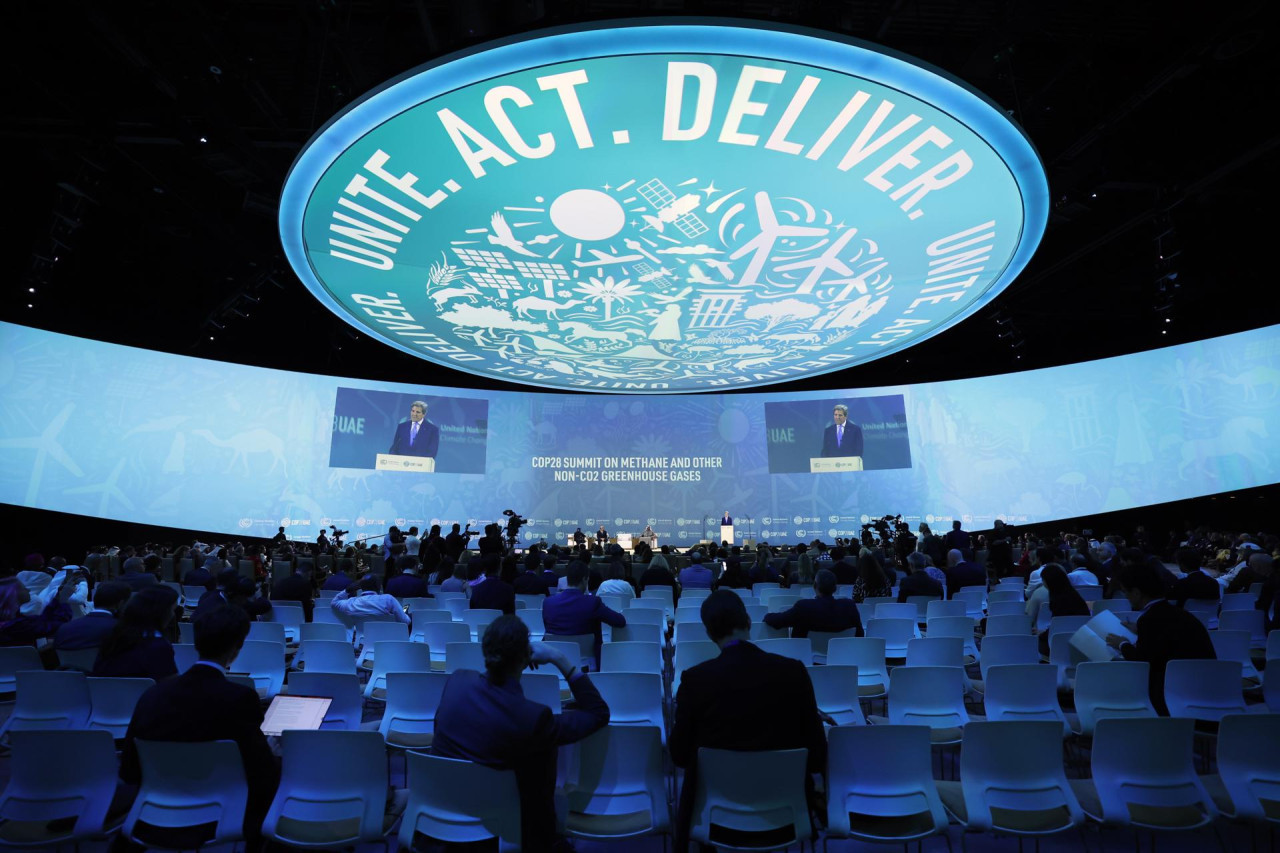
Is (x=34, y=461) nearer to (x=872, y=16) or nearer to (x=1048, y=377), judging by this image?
(x=872, y=16)

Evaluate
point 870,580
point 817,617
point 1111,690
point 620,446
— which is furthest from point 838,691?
point 620,446

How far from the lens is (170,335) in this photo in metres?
15.6

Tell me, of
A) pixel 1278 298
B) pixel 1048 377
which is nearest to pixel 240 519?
pixel 1048 377

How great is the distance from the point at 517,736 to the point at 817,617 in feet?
10.2

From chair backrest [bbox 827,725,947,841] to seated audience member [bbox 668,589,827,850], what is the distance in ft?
0.42

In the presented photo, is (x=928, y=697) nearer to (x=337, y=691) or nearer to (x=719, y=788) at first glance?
(x=719, y=788)

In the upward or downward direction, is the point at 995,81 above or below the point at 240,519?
above

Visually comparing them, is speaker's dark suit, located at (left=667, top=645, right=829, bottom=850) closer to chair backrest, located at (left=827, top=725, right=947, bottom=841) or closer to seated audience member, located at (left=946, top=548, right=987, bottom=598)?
chair backrest, located at (left=827, top=725, right=947, bottom=841)

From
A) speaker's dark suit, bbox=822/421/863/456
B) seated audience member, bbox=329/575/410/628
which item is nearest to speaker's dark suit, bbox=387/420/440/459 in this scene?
speaker's dark suit, bbox=822/421/863/456

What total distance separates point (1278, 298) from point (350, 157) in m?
17.9

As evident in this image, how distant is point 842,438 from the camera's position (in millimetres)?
17859

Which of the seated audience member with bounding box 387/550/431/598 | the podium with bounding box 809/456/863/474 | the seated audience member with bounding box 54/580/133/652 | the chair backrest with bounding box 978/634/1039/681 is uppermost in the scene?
the podium with bounding box 809/456/863/474

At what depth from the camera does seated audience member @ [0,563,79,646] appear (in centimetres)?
494

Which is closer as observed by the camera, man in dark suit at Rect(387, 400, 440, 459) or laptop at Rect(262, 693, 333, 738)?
laptop at Rect(262, 693, 333, 738)
